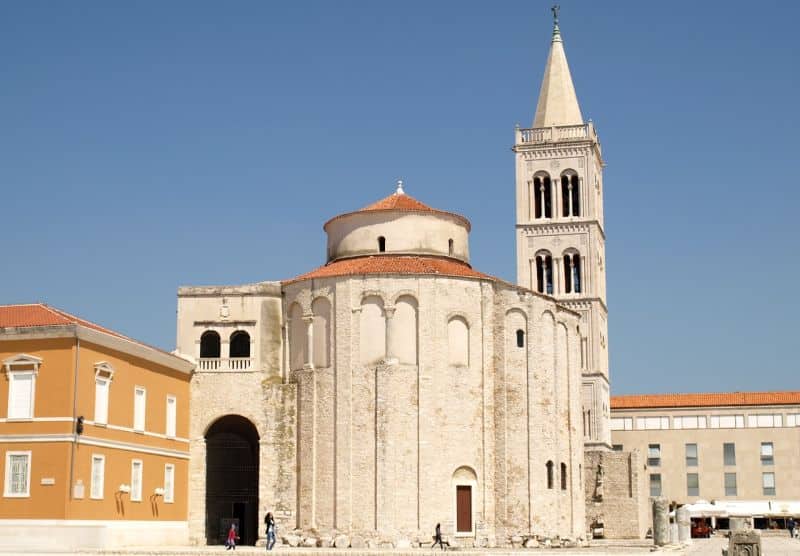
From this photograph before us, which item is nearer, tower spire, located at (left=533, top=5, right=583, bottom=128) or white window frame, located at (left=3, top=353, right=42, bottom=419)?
white window frame, located at (left=3, top=353, right=42, bottom=419)

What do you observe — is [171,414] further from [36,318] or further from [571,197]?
[571,197]

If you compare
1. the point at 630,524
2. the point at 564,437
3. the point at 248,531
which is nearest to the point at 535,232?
the point at 630,524

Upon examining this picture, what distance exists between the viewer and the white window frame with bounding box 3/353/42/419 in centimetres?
3809

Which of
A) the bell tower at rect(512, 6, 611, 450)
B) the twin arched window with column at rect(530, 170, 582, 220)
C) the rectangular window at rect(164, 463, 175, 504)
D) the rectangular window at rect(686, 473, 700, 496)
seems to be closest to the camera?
the rectangular window at rect(164, 463, 175, 504)

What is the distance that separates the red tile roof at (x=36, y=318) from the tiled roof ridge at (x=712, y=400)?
57.0 m

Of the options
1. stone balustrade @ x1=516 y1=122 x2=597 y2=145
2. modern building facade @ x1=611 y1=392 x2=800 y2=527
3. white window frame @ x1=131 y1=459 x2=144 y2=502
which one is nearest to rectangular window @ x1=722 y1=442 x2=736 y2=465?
modern building facade @ x1=611 y1=392 x2=800 y2=527

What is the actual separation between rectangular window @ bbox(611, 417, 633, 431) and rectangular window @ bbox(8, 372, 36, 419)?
61.5 meters

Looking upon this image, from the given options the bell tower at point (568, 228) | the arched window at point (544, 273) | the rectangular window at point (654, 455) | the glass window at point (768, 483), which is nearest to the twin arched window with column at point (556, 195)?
the bell tower at point (568, 228)

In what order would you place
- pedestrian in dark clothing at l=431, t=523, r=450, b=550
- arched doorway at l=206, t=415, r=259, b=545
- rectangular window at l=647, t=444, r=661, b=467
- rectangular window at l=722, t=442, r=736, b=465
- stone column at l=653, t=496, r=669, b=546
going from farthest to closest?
rectangular window at l=647, t=444, r=661, b=467 → rectangular window at l=722, t=442, r=736, b=465 → arched doorway at l=206, t=415, r=259, b=545 → stone column at l=653, t=496, r=669, b=546 → pedestrian in dark clothing at l=431, t=523, r=450, b=550

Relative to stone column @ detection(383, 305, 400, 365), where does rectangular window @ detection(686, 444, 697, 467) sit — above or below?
below

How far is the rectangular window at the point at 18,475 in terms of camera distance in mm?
37250

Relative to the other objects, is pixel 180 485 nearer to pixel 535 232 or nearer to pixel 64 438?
pixel 64 438

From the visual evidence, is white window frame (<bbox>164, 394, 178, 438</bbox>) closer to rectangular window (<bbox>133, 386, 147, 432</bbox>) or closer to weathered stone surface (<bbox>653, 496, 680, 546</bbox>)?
rectangular window (<bbox>133, 386, 147, 432</bbox>)

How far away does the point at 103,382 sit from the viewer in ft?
131
